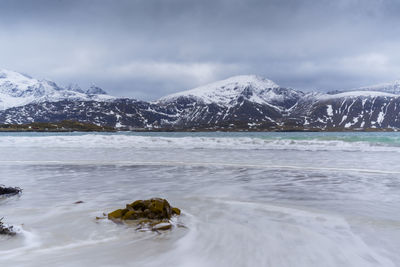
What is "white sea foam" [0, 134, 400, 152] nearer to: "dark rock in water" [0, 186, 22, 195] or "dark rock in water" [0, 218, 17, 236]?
"dark rock in water" [0, 186, 22, 195]

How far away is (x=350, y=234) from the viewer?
20.7ft

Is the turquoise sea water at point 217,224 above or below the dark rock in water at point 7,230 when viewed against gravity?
below

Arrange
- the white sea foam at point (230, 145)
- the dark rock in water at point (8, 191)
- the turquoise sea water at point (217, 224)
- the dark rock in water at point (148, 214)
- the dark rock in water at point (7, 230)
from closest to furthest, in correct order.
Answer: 1. the turquoise sea water at point (217, 224)
2. the dark rock in water at point (7, 230)
3. the dark rock in water at point (148, 214)
4. the dark rock in water at point (8, 191)
5. the white sea foam at point (230, 145)

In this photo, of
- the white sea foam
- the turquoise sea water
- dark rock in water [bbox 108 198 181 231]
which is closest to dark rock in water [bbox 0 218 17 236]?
the turquoise sea water

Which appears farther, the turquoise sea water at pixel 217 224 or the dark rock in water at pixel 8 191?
the dark rock in water at pixel 8 191

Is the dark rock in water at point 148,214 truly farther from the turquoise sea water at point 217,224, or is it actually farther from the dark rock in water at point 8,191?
the dark rock in water at point 8,191

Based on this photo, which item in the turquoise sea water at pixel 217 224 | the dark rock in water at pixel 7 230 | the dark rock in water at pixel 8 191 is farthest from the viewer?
the dark rock in water at pixel 8 191

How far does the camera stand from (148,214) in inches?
286

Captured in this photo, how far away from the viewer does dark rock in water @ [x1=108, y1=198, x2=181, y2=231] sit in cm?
691

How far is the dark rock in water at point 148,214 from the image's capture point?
6906 mm

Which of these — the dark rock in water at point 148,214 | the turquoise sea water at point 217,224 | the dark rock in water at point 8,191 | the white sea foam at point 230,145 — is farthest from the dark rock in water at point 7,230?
the white sea foam at point 230,145

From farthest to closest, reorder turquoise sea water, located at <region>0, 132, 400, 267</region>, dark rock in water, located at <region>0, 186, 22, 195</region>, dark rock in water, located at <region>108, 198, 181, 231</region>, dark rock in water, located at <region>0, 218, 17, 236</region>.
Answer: dark rock in water, located at <region>0, 186, 22, 195</region>
dark rock in water, located at <region>108, 198, 181, 231</region>
dark rock in water, located at <region>0, 218, 17, 236</region>
turquoise sea water, located at <region>0, 132, 400, 267</region>

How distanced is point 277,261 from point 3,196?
925cm

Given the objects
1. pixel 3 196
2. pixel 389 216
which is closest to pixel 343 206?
pixel 389 216
